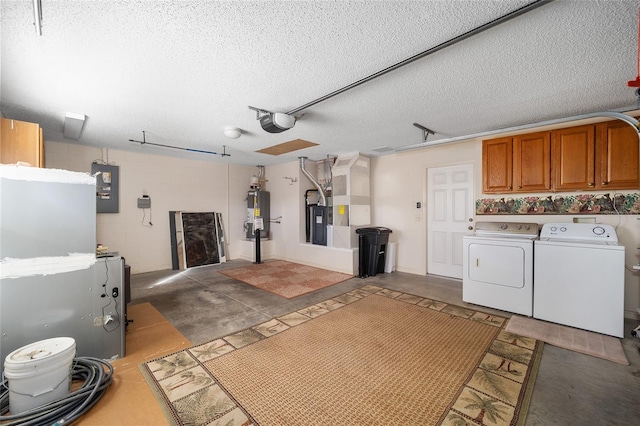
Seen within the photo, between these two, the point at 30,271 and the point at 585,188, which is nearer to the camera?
the point at 30,271

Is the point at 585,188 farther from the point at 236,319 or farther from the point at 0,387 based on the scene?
the point at 0,387

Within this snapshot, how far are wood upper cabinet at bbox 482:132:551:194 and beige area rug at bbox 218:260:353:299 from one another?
9.74ft

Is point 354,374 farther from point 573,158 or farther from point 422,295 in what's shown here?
point 573,158

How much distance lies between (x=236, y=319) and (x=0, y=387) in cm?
180

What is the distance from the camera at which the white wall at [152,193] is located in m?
4.86

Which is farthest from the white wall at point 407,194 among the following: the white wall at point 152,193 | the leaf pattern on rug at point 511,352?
the white wall at point 152,193

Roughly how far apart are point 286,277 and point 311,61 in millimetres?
3872

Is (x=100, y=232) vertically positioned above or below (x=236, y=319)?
above

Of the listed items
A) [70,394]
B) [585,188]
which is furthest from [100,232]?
[585,188]

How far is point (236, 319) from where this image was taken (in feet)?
10.1

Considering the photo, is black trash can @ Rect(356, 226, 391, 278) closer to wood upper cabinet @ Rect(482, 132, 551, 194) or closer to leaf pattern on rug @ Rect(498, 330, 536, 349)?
wood upper cabinet @ Rect(482, 132, 551, 194)

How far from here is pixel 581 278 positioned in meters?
2.83

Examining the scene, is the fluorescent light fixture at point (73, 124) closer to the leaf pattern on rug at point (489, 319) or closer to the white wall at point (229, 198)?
the white wall at point (229, 198)

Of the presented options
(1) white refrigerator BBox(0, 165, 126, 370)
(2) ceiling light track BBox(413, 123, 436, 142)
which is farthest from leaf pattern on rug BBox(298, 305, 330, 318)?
(2) ceiling light track BBox(413, 123, 436, 142)
